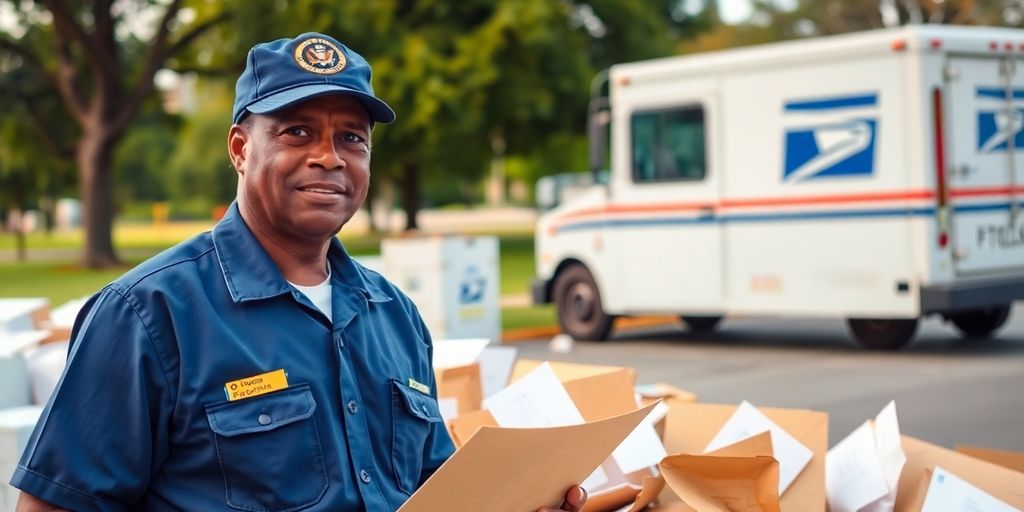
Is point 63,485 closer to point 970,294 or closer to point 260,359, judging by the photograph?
point 260,359

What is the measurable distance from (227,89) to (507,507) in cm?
3139

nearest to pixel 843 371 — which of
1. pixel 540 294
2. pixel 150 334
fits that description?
pixel 540 294

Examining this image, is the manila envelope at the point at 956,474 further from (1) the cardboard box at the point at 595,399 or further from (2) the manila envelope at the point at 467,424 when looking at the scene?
(2) the manila envelope at the point at 467,424

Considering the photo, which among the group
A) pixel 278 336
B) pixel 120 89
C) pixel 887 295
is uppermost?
pixel 120 89

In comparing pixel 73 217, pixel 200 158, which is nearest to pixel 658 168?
pixel 200 158

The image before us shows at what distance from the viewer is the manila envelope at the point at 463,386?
4559 mm

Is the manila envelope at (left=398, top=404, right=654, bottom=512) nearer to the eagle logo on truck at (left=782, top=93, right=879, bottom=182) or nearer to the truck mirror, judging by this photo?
the eagle logo on truck at (left=782, top=93, right=879, bottom=182)

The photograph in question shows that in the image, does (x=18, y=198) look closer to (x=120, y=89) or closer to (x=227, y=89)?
(x=227, y=89)

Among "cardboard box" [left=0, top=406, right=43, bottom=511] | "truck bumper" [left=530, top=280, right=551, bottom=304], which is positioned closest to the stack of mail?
"cardboard box" [left=0, top=406, right=43, bottom=511]

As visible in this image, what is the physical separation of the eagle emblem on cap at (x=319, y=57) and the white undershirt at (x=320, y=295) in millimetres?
414

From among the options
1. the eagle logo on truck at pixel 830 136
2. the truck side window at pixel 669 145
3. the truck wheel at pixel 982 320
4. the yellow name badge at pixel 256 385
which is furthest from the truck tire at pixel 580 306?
the yellow name badge at pixel 256 385

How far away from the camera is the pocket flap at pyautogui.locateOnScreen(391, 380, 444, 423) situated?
2.66 metres

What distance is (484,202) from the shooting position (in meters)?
113

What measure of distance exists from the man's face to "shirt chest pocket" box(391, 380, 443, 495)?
0.36 m
